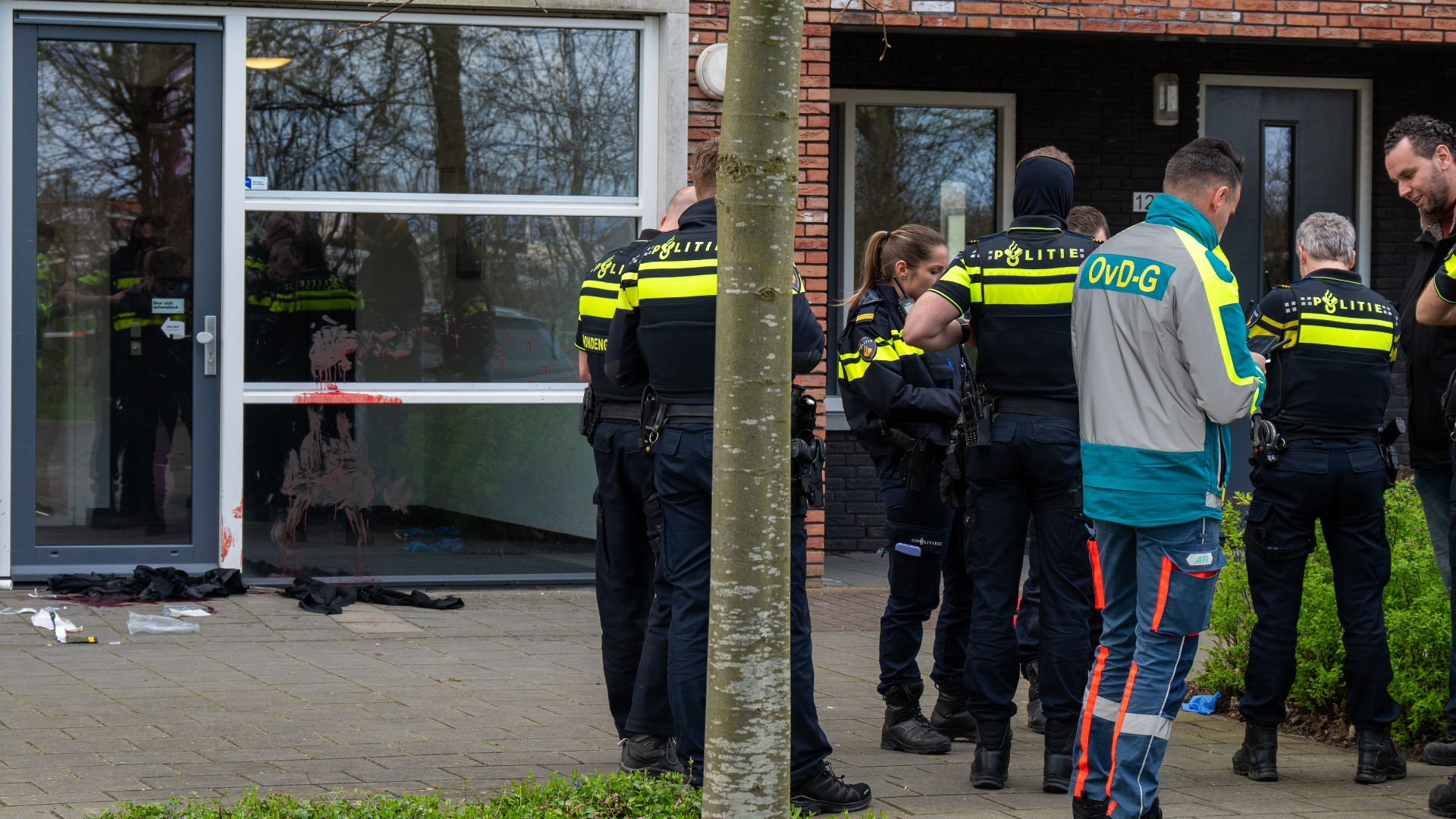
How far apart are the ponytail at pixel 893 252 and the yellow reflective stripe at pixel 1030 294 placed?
77cm

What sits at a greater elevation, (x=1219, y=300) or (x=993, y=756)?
(x=1219, y=300)

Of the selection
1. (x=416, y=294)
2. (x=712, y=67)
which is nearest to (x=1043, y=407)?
(x=712, y=67)

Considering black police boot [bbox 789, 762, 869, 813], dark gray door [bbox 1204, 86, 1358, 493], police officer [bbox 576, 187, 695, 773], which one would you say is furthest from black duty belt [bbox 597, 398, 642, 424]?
dark gray door [bbox 1204, 86, 1358, 493]

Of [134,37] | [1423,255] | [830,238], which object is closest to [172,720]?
[134,37]

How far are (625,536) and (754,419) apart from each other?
6.47 ft

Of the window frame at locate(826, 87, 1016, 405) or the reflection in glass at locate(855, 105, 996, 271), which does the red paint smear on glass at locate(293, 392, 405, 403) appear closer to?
the window frame at locate(826, 87, 1016, 405)

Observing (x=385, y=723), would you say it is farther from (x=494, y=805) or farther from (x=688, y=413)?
(x=688, y=413)

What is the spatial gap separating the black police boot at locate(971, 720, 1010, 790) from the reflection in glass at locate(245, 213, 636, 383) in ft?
14.6

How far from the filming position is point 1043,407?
486cm

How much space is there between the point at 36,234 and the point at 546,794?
5348 millimetres

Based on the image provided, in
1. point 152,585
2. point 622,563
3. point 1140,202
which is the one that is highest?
point 1140,202

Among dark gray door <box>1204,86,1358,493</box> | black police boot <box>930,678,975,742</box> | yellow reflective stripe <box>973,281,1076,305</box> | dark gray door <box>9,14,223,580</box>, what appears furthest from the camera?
dark gray door <box>1204,86,1358,493</box>

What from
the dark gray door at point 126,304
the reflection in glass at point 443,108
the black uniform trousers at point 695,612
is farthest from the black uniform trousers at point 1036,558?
the dark gray door at point 126,304

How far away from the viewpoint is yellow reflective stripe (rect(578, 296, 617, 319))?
523 cm
